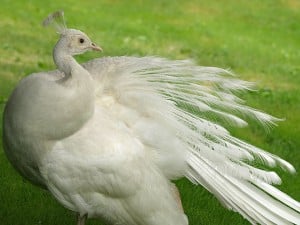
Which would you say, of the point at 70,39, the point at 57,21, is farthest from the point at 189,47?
the point at 70,39

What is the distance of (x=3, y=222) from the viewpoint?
5.96m

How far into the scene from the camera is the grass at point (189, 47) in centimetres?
645

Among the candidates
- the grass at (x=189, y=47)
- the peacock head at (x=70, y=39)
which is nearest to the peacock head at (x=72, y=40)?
the peacock head at (x=70, y=39)

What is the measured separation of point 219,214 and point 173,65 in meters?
1.70

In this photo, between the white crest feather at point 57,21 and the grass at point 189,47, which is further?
the grass at point 189,47

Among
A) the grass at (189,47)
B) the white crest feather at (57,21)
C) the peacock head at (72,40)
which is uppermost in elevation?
the white crest feather at (57,21)

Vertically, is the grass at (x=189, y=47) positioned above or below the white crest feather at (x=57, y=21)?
below

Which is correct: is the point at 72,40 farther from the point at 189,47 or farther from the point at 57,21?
the point at 189,47

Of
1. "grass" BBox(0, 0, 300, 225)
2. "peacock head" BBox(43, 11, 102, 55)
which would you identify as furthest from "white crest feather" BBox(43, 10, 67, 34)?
"grass" BBox(0, 0, 300, 225)

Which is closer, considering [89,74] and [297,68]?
[89,74]

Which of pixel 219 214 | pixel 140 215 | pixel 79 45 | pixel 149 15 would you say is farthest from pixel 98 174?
pixel 149 15

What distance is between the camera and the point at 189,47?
14.6 meters

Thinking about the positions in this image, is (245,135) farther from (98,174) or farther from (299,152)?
(98,174)

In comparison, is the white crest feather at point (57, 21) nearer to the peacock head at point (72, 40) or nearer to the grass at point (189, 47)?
the peacock head at point (72, 40)
